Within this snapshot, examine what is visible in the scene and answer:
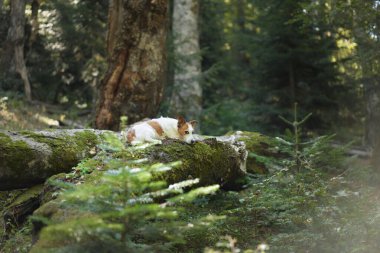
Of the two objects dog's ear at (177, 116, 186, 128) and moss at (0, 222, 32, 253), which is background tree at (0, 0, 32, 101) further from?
moss at (0, 222, 32, 253)

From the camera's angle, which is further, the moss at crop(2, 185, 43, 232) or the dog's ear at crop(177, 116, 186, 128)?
the dog's ear at crop(177, 116, 186, 128)

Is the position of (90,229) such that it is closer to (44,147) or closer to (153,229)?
(153,229)

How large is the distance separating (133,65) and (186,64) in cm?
623

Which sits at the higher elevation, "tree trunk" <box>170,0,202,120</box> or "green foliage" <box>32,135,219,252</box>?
"tree trunk" <box>170,0,202,120</box>

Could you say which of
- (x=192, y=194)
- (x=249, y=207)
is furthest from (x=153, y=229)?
(x=249, y=207)

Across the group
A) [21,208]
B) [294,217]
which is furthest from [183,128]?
[21,208]

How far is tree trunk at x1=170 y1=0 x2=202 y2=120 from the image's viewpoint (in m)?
15.0

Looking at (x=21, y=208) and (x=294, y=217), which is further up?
(x=21, y=208)

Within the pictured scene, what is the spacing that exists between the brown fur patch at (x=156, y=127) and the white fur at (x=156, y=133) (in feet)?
0.12

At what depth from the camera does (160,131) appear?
6.88 meters

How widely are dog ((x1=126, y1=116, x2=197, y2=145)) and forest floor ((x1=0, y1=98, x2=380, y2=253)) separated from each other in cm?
105

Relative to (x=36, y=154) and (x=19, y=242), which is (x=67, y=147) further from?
(x=19, y=242)

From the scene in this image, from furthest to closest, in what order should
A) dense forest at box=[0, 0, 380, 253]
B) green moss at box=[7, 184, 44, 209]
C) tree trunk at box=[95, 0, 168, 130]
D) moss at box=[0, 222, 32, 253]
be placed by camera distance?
tree trunk at box=[95, 0, 168, 130] → green moss at box=[7, 184, 44, 209] → moss at box=[0, 222, 32, 253] → dense forest at box=[0, 0, 380, 253]

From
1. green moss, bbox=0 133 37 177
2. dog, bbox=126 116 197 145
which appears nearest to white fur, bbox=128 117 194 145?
dog, bbox=126 116 197 145
